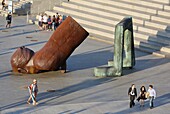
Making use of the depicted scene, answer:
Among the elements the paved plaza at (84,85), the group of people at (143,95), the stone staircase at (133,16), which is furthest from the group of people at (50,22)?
the group of people at (143,95)

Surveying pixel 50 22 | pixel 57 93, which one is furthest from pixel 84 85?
pixel 50 22

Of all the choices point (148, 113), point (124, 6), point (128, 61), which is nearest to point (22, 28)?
point (124, 6)

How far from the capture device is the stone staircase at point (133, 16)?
33594mm

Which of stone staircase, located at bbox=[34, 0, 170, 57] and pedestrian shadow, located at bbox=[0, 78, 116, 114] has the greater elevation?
stone staircase, located at bbox=[34, 0, 170, 57]

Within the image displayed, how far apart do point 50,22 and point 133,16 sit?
17.1ft

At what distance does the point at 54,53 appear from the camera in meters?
26.2

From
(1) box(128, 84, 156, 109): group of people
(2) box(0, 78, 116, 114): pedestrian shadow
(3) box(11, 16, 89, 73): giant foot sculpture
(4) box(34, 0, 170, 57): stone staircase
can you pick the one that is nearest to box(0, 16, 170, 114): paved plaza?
(2) box(0, 78, 116, 114): pedestrian shadow

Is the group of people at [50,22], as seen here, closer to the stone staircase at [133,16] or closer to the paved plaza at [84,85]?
the stone staircase at [133,16]

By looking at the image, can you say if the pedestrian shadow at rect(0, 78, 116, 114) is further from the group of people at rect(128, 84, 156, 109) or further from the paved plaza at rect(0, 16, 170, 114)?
the group of people at rect(128, 84, 156, 109)

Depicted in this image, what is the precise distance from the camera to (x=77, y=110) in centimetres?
2161

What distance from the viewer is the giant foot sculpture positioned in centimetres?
2625

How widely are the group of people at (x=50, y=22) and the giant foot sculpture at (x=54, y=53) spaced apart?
1123 centimetres

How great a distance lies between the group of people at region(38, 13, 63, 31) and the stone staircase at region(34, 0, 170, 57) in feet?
5.24

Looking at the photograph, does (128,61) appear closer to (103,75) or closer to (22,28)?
(103,75)
